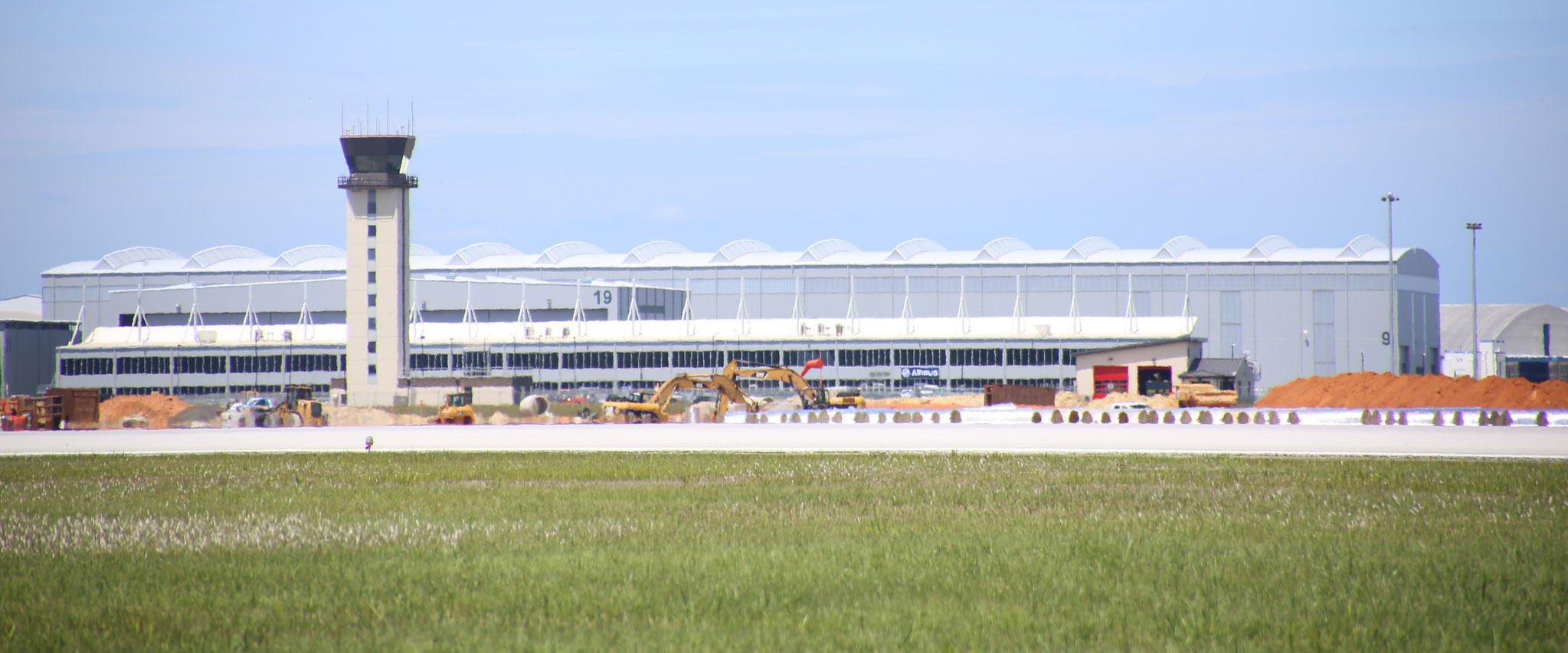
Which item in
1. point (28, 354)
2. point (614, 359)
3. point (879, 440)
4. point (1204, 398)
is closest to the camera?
point (879, 440)

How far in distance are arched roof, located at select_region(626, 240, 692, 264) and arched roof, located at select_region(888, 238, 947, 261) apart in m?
24.9

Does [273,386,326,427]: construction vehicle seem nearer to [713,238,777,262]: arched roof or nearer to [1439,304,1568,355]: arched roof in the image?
[713,238,777,262]: arched roof

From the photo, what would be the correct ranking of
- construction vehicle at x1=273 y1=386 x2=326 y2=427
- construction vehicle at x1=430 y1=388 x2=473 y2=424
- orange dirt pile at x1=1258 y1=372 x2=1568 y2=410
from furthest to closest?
construction vehicle at x1=273 y1=386 x2=326 y2=427 < construction vehicle at x1=430 y1=388 x2=473 y2=424 < orange dirt pile at x1=1258 y1=372 x2=1568 y2=410

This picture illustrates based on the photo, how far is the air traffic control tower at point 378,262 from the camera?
97.9 metres

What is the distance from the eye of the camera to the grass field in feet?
39.7

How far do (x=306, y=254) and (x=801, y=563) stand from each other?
148 meters

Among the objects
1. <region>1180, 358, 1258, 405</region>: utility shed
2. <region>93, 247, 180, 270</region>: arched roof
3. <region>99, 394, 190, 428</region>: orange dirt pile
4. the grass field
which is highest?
<region>93, 247, 180, 270</region>: arched roof

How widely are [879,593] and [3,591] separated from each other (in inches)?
372

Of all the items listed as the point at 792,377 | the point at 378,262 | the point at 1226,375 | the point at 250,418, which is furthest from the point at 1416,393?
the point at 378,262

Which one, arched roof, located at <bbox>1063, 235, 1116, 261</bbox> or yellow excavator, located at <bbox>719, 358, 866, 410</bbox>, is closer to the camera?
yellow excavator, located at <bbox>719, 358, 866, 410</bbox>

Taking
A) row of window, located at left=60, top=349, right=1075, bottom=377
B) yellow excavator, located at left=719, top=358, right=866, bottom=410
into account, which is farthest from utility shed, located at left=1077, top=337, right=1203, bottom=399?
yellow excavator, located at left=719, top=358, right=866, bottom=410

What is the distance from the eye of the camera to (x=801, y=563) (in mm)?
15859

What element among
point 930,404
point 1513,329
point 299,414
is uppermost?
point 1513,329

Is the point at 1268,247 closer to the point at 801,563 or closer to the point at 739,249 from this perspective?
the point at 739,249
